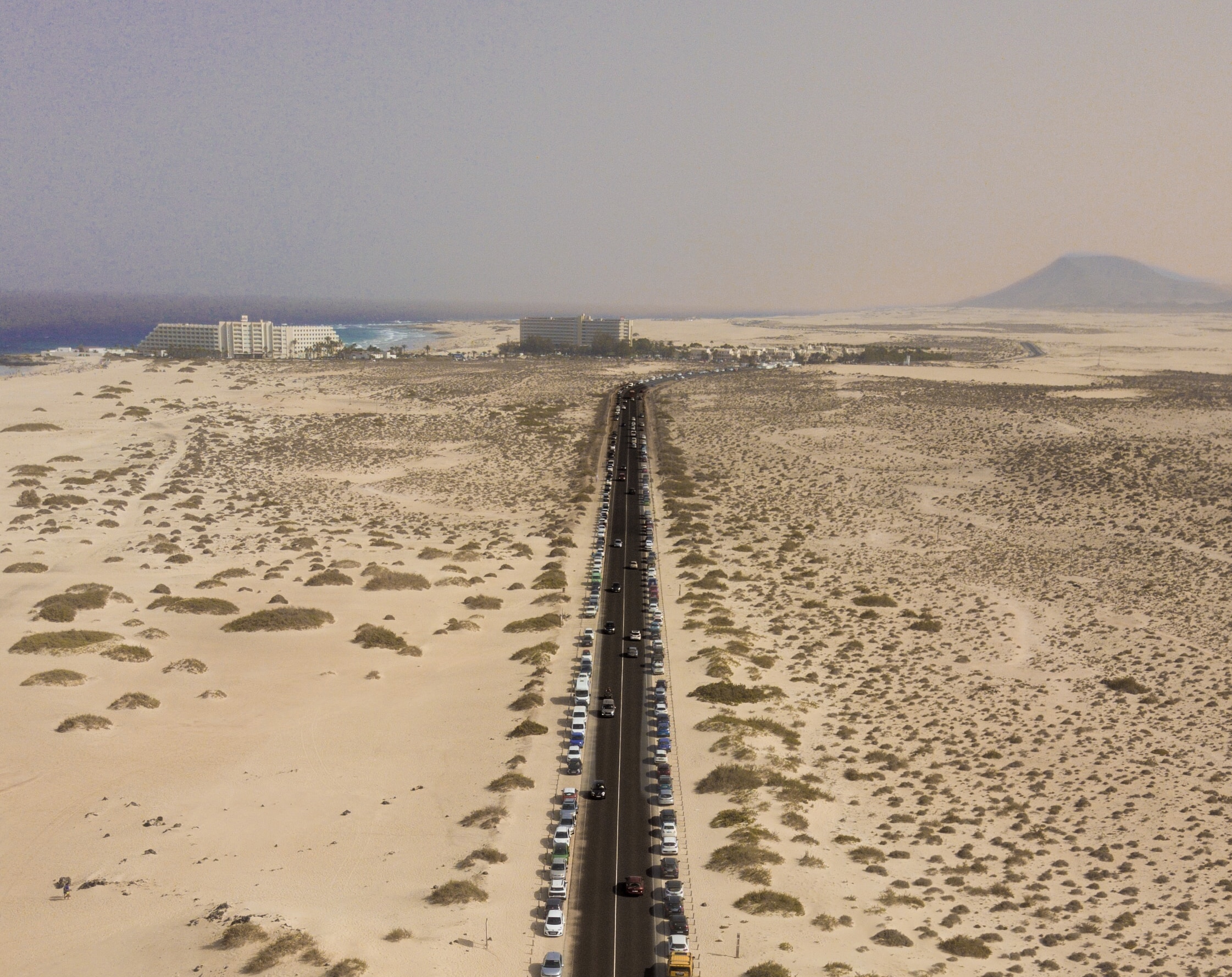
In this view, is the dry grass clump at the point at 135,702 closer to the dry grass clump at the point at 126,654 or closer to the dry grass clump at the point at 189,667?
the dry grass clump at the point at 189,667

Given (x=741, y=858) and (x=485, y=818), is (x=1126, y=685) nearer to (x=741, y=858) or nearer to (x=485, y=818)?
(x=741, y=858)

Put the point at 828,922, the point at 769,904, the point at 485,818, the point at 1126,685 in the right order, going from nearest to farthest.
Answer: the point at 828,922, the point at 769,904, the point at 485,818, the point at 1126,685

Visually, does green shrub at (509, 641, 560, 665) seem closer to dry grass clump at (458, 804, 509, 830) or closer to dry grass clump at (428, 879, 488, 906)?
dry grass clump at (458, 804, 509, 830)

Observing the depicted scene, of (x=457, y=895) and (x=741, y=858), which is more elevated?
(x=741, y=858)

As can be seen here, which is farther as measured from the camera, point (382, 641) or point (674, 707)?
point (382, 641)

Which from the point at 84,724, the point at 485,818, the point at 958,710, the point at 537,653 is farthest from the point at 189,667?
the point at 958,710

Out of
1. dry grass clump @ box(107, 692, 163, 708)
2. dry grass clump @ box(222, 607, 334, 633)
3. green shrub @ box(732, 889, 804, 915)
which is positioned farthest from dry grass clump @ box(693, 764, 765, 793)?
dry grass clump @ box(222, 607, 334, 633)

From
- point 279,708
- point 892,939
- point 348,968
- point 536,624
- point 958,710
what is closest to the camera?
point 348,968

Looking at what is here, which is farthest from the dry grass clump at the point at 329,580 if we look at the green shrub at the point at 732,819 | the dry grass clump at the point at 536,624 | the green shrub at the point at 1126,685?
the green shrub at the point at 1126,685
